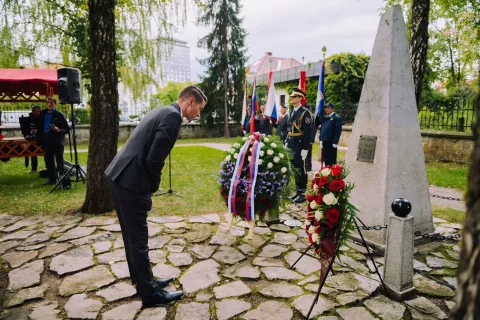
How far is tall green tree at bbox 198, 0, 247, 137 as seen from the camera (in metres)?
23.2

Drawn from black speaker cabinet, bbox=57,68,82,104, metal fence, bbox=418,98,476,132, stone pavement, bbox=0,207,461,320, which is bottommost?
stone pavement, bbox=0,207,461,320

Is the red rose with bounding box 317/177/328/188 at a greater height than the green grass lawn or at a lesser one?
greater

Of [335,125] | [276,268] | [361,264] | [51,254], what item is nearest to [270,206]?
[276,268]

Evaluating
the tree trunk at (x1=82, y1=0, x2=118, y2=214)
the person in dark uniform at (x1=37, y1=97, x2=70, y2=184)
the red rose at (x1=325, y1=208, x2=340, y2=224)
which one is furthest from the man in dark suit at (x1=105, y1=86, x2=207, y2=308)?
the person in dark uniform at (x1=37, y1=97, x2=70, y2=184)

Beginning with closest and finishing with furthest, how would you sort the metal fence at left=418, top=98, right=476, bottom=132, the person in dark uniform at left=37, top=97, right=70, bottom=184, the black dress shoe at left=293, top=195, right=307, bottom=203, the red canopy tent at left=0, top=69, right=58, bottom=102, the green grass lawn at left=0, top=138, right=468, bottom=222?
the green grass lawn at left=0, top=138, right=468, bottom=222
the black dress shoe at left=293, top=195, right=307, bottom=203
the person in dark uniform at left=37, top=97, right=70, bottom=184
the red canopy tent at left=0, top=69, right=58, bottom=102
the metal fence at left=418, top=98, right=476, bottom=132

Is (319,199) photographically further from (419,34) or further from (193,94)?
(419,34)

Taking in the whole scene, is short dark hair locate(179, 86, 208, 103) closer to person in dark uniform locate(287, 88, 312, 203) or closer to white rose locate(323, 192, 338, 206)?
white rose locate(323, 192, 338, 206)

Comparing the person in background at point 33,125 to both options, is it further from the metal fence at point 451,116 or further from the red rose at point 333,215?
the metal fence at point 451,116

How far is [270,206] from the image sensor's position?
4844 mm

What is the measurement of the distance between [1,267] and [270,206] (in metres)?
3.69

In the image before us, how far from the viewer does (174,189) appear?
7.96 metres

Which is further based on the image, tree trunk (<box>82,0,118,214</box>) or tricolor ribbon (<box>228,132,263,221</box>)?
tree trunk (<box>82,0,118,214</box>)

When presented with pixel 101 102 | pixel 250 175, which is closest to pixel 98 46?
pixel 101 102

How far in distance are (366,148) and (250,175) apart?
5.86 ft
